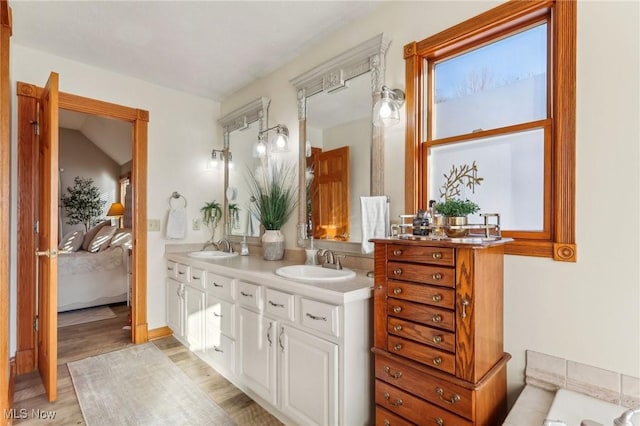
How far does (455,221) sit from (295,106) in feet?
5.67

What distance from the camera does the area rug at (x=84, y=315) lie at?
355cm

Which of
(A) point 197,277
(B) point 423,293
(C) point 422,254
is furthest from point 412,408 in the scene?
(A) point 197,277

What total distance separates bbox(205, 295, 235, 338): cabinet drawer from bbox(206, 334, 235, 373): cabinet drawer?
0.05 meters

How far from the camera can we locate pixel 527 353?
1.41m

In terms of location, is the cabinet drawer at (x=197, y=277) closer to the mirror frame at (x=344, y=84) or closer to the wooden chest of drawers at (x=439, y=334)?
the mirror frame at (x=344, y=84)

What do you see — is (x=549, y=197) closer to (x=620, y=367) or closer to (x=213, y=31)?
(x=620, y=367)

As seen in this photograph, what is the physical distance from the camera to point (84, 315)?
12.4 feet

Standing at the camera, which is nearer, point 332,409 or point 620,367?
point 620,367

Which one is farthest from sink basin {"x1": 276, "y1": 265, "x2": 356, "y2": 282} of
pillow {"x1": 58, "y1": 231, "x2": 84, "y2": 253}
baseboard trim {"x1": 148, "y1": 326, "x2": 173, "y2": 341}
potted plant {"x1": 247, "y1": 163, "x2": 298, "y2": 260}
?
pillow {"x1": 58, "y1": 231, "x2": 84, "y2": 253}

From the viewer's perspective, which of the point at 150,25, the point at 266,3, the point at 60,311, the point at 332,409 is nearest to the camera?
the point at 332,409

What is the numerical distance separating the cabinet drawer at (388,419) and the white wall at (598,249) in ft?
1.71

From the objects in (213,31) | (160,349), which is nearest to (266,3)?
(213,31)

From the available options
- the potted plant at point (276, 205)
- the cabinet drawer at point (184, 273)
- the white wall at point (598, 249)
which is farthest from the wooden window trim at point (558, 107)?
the cabinet drawer at point (184, 273)

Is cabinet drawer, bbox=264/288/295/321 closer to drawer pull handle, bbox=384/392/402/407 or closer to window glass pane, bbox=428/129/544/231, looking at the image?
drawer pull handle, bbox=384/392/402/407
